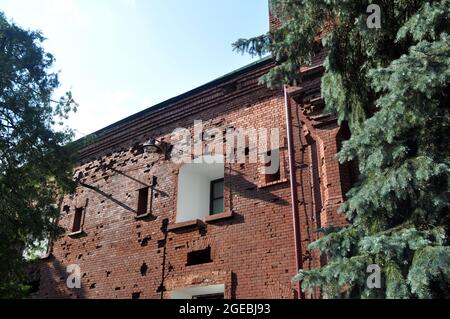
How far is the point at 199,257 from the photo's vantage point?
1009 centimetres

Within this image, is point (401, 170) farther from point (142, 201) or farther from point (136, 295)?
point (142, 201)

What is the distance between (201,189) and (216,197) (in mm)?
425

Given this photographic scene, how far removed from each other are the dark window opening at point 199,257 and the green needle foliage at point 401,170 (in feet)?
13.1

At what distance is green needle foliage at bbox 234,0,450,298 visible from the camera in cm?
510

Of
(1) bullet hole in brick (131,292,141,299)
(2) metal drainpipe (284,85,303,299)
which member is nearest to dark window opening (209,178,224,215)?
(1) bullet hole in brick (131,292,141,299)

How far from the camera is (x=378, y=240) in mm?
5250

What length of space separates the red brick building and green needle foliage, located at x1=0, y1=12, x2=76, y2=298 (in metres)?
1.20

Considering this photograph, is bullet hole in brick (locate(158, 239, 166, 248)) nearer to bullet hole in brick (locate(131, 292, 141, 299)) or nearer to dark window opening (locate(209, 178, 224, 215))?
bullet hole in brick (locate(131, 292, 141, 299))

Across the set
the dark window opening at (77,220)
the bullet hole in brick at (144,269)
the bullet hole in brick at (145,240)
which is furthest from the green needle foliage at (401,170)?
the dark window opening at (77,220)

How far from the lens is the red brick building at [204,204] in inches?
345

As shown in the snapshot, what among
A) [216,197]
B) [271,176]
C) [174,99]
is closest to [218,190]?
[216,197]

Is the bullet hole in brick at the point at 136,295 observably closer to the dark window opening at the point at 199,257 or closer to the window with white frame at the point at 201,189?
the dark window opening at the point at 199,257
